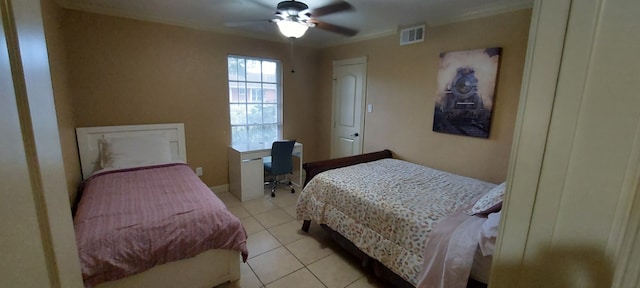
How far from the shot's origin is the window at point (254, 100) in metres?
3.76

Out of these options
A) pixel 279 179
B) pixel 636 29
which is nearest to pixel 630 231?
pixel 636 29

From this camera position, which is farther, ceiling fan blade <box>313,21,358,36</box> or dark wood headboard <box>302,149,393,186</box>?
dark wood headboard <box>302,149,393,186</box>

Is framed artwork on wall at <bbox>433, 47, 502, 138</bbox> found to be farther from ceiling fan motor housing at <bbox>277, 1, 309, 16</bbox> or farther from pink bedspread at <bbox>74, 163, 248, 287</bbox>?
pink bedspread at <bbox>74, 163, 248, 287</bbox>

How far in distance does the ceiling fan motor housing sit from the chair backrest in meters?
1.70

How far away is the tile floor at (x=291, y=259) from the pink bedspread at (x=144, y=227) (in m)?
0.37

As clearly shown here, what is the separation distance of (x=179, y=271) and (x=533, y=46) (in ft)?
6.93

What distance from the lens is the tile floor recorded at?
2.03 meters

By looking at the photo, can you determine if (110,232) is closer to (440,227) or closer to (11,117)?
(11,117)

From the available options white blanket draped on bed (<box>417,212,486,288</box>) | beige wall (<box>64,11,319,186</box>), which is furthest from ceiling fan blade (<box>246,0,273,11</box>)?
white blanket draped on bed (<box>417,212,486,288</box>)

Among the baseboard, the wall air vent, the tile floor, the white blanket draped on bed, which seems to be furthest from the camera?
the baseboard

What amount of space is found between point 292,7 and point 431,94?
1872 mm

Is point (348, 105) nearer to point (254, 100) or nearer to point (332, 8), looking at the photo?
point (254, 100)

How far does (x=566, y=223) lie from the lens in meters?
0.49

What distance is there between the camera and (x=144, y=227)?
1.62m
